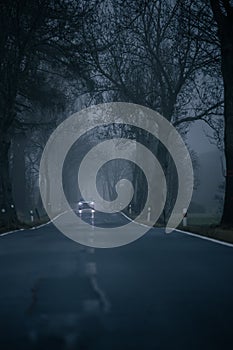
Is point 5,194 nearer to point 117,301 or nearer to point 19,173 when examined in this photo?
point 117,301


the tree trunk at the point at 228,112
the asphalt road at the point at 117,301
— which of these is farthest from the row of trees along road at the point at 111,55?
the asphalt road at the point at 117,301

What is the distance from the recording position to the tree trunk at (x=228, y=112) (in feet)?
68.8

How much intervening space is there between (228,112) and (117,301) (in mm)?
15174

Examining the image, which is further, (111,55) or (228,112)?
(111,55)

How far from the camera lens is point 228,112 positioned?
846 inches

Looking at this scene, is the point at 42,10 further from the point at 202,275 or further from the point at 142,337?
the point at 142,337

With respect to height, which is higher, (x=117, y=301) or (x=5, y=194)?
(x=5, y=194)

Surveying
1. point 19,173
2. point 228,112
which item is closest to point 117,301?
point 228,112

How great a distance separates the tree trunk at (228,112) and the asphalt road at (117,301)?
815 cm

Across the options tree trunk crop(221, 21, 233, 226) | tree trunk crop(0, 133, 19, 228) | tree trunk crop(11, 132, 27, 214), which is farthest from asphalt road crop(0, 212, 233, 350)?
tree trunk crop(11, 132, 27, 214)

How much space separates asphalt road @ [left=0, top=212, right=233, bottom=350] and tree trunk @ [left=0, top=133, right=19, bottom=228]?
15801 millimetres

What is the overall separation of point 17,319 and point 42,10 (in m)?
21.0

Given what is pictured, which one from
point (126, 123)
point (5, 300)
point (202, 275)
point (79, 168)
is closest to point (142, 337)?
point (5, 300)

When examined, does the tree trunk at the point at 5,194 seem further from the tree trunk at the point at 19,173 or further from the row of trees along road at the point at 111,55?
the tree trunk at the point at 19,173
